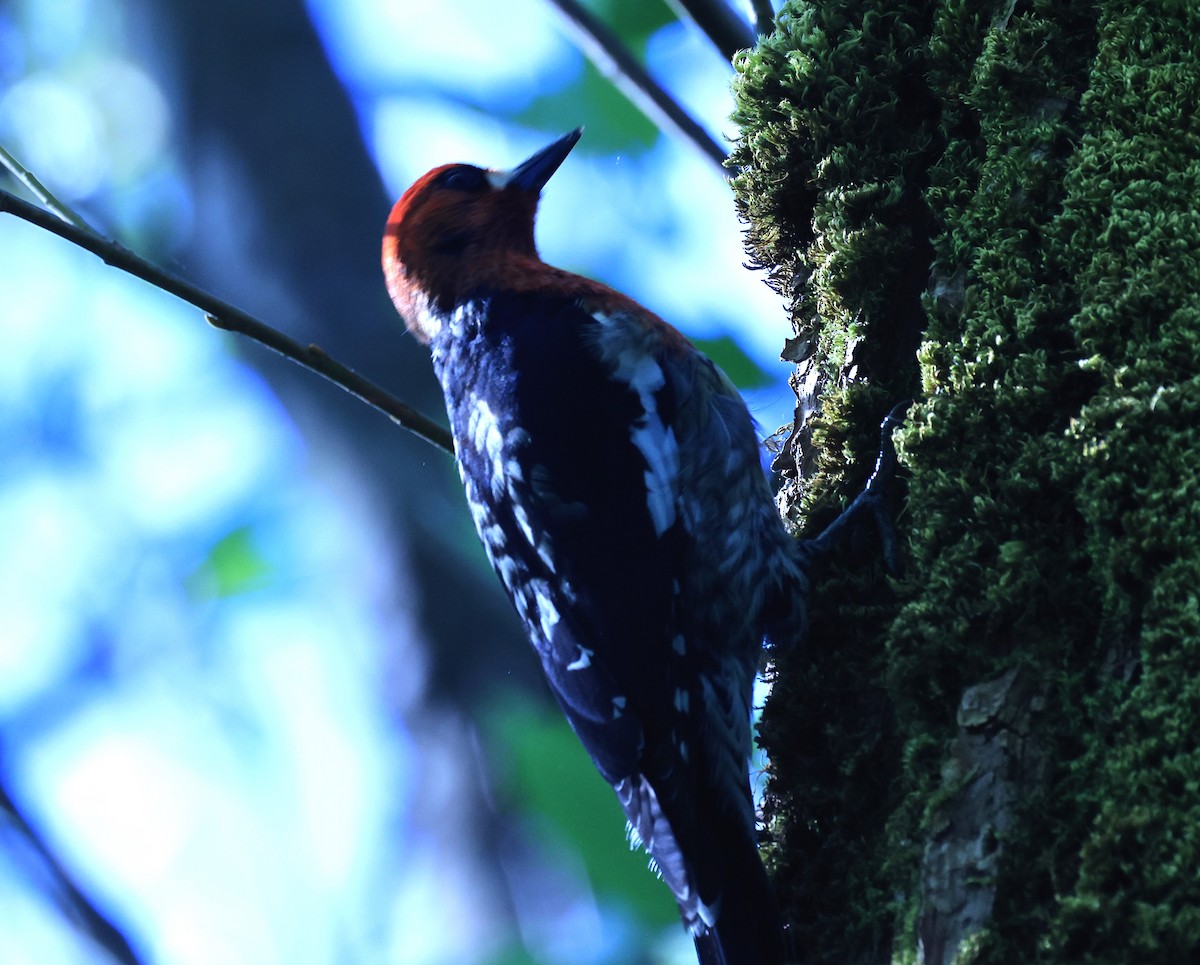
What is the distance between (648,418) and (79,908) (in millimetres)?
2918

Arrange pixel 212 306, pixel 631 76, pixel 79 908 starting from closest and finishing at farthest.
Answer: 1. pixel 212 306
2. pixel 631 76
3. pixel 79 908

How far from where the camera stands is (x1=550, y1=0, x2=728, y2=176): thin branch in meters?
3.04

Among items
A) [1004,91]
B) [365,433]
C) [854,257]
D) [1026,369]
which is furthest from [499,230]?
[1026,369]

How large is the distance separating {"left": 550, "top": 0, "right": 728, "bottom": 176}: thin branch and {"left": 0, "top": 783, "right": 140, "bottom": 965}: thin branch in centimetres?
306

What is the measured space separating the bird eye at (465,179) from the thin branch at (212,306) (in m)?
1.32

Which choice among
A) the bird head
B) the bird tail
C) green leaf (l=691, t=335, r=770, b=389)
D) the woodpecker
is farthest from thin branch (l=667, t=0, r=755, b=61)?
the bird tail

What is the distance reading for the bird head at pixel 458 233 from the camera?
10.9 feet

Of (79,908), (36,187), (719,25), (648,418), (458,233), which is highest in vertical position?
(458,233)

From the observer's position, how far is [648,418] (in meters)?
2.61

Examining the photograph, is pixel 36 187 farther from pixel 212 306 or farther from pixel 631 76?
pixel 631 76

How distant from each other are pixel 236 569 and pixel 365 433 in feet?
2.27

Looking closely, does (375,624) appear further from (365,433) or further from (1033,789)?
(1033,789)

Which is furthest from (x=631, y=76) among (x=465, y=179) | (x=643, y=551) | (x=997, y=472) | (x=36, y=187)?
(x=997, y=472)

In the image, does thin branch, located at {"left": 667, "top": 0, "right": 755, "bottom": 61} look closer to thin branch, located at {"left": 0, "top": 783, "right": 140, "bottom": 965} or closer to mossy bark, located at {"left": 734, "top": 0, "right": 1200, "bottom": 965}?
mossy bark, located at {"left": 734, "top": 0, "right": 1200, "bottom": 965}
